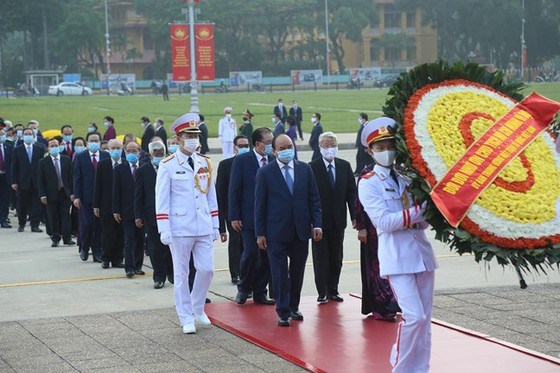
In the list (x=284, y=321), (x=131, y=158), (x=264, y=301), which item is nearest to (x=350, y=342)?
(x=284, y=321)

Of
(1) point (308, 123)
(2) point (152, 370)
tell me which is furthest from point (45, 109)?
(2) point (152, 370)

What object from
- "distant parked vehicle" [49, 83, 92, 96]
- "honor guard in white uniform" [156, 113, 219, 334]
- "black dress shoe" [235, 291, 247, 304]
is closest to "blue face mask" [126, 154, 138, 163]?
"black dress shoe" [235, 291, 247, 304]

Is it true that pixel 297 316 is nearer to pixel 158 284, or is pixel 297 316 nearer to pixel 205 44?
pixel 158 284

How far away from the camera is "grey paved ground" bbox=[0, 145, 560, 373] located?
8.71 m

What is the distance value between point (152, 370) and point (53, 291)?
4.32 m

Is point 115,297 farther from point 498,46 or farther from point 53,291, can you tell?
point 498,46

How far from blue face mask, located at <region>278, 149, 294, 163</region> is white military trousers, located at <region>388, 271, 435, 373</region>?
2764mm

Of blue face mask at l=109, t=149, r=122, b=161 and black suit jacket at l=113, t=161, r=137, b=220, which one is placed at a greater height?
blue face mask at l=109, t=149, r=122, b=161

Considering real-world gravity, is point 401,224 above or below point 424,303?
above

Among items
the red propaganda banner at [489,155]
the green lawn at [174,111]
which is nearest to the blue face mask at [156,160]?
the red propaganda banner at [489,155]

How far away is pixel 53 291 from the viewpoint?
12.3m

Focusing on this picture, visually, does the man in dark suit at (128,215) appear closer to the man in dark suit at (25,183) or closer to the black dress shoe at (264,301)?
the black dress shoe at (264,301)

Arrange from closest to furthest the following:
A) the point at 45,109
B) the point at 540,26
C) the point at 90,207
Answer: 1. the point at 90,207
2. the point at 45,109
3. the point at 540,26

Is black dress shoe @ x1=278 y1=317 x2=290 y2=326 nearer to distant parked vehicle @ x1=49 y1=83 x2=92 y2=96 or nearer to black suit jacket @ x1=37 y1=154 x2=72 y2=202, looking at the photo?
black suit jacket @ x1=37 y1=154 x2=72 y2=202
